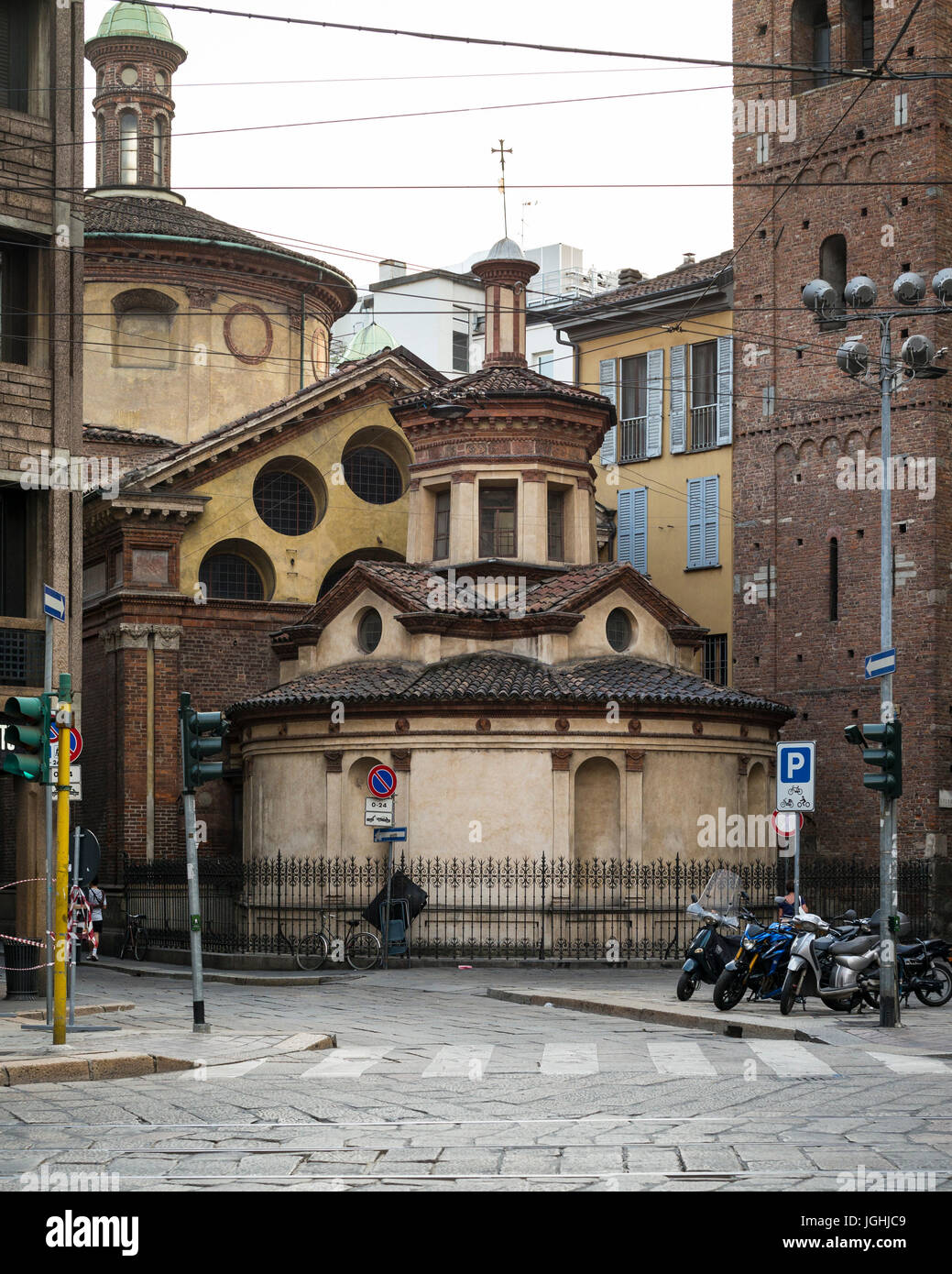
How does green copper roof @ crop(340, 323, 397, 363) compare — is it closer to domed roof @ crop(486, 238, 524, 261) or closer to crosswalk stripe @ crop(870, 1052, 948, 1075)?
domed roof @ crop(486, 238, 524, 261)

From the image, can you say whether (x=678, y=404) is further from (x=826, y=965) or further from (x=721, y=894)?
(x=826, y=965)

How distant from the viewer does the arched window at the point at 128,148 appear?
41.4 m

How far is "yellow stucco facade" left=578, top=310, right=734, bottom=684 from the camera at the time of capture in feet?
127

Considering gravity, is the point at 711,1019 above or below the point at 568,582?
below

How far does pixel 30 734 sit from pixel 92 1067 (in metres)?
3.95

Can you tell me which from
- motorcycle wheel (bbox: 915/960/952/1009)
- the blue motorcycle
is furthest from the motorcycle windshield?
motorcycle wheel (bbox: 915/960/952/1009)

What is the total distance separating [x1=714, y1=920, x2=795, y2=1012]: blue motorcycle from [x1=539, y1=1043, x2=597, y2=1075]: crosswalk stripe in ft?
11.0

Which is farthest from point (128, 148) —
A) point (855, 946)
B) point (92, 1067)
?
point (92, 1067)

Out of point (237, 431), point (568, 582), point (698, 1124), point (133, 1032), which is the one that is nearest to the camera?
point (698, 1124)

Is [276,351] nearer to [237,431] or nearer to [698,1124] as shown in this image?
[237,431]

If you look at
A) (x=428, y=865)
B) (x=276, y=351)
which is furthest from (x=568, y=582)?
(x=276, y=351)

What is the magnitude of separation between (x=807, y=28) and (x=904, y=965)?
22202 mm

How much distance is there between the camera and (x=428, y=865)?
28641mm
